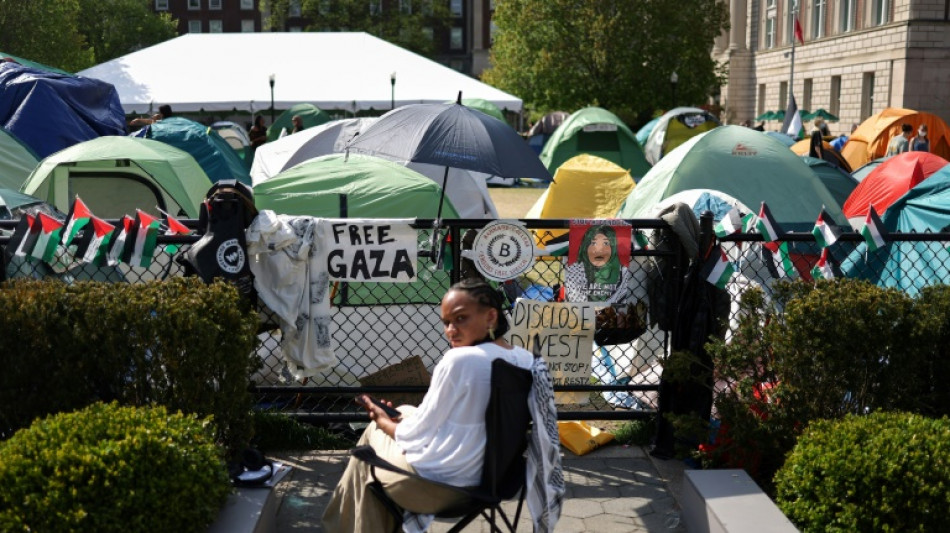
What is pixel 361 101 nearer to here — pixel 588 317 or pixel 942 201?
pixel 942 201

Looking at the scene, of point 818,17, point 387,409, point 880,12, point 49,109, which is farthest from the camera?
point 818,17

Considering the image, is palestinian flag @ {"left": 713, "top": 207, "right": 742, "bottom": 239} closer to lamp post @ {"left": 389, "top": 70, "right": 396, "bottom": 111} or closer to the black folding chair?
the black folding chair

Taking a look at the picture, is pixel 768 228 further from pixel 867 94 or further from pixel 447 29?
pixel 447 29

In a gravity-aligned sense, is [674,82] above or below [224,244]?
above

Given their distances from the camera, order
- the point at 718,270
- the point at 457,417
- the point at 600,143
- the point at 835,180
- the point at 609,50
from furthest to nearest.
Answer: the point at 609,50, the point at 600,143, the point at 835,180, the point at 718,270, the point at 457,417

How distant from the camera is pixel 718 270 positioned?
5055 mm

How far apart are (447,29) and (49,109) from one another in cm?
7552

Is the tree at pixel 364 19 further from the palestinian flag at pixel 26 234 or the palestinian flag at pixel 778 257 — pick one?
the palestinian flag at pixel 778 257

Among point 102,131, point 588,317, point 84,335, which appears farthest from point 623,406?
point 102,131

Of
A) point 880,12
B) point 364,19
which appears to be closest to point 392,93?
point 880,12

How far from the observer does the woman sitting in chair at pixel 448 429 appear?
3574mm

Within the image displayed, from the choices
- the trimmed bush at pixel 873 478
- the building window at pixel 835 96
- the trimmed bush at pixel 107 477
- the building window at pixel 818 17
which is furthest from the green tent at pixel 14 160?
the building window at pixel 818 17

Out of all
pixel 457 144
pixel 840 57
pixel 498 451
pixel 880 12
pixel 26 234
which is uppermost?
pixel 880 12

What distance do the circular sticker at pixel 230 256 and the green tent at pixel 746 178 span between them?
22.6ft
